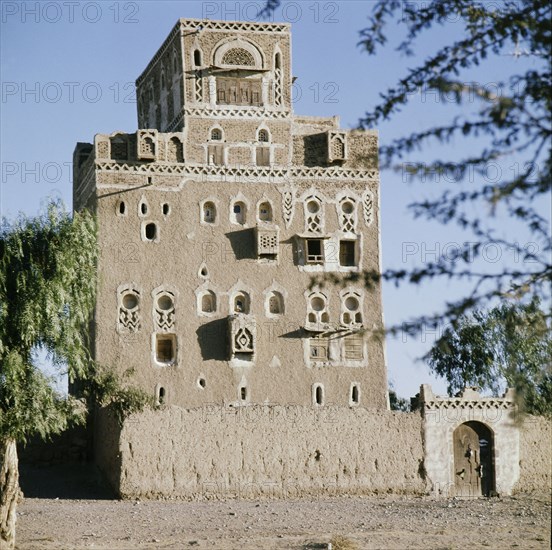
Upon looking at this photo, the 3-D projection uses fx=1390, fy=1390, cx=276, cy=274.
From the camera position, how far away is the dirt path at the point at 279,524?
27312mm

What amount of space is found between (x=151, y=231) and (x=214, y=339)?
12.0 feet

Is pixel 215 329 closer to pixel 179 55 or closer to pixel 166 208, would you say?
pixel 166 208

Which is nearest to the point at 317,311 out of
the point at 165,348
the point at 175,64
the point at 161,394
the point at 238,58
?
the point at 165,348

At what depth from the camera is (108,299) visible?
40.0 meters

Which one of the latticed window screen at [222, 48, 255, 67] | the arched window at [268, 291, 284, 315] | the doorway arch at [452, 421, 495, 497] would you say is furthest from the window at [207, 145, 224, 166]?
the doorway arch at [452, 421, 495, 497]

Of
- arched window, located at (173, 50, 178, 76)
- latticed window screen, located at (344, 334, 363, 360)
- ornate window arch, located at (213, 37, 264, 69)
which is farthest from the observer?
arched window, located at (173, 50, 178, 76)

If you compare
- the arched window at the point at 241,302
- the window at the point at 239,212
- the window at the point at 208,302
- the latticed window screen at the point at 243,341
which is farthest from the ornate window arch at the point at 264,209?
the latticed window screen at the point at 243,341

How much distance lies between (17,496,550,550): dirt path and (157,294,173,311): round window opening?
850cm

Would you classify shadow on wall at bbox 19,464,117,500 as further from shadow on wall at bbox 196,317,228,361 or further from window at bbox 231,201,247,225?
window at bbox 231,201,247,225

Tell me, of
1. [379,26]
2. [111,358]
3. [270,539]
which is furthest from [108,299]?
[379,26]

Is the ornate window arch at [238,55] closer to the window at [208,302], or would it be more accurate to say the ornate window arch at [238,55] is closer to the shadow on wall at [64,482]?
the window at [208,302]

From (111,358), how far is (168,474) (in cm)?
732

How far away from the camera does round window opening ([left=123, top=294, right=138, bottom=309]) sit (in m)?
40.3

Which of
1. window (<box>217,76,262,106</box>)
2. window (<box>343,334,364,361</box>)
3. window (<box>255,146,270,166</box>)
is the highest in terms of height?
window (<box>217,76,262,106</box>)
